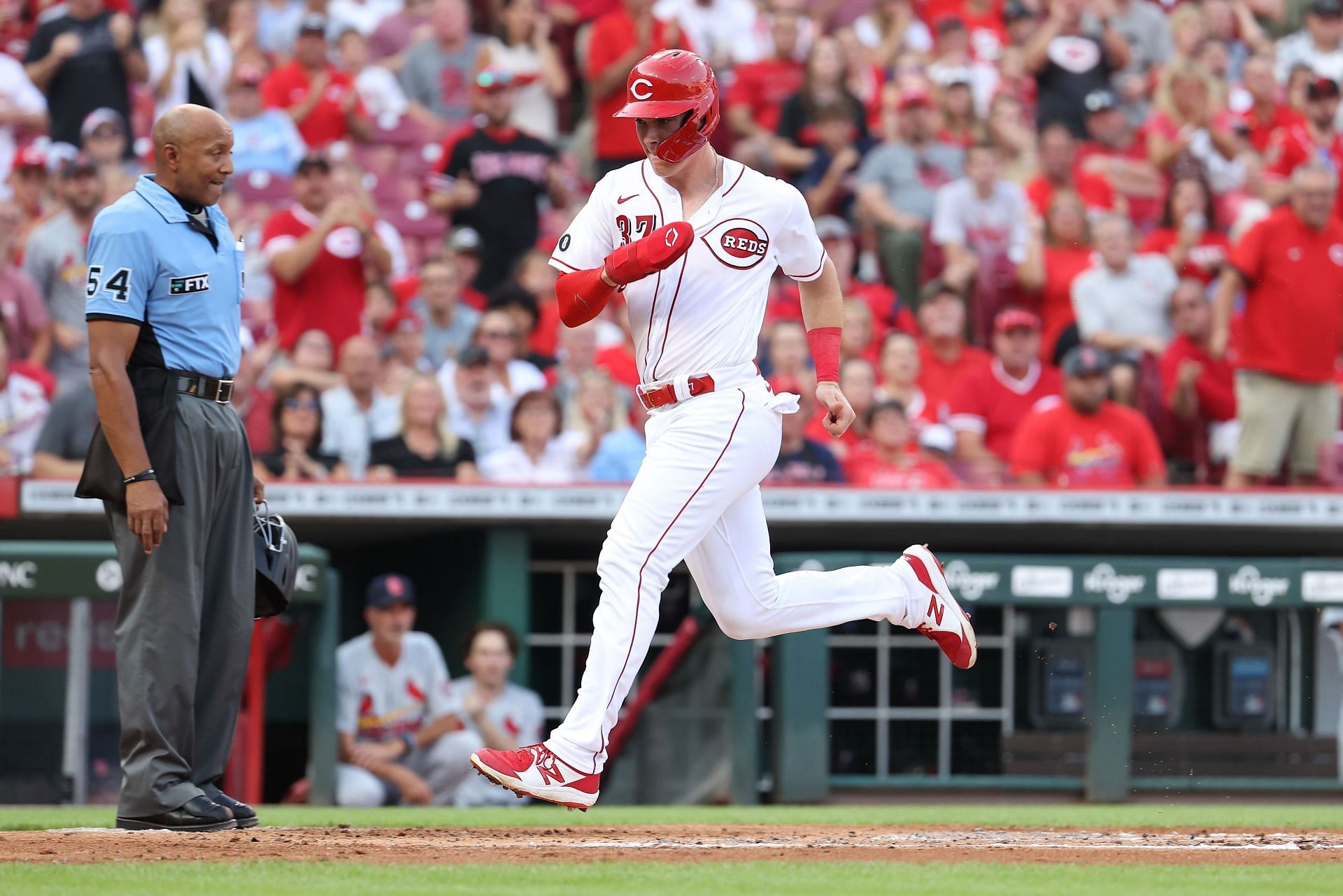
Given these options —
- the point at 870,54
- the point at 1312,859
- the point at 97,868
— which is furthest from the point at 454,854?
the point at 870,54

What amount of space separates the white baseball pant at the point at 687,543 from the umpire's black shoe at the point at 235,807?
0.91m

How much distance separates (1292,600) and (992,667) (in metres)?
1.37

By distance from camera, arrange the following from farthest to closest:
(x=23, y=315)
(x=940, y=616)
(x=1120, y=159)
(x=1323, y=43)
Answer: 1. (x=1323, y=43)
2. (x=1120, y=159)
3. (x=23, y=315)
4. (x=940, y=616)

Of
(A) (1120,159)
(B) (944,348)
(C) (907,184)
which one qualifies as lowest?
(B) (944,348)

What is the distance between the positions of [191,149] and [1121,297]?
283 inches

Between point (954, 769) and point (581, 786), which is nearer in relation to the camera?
point (581, 786)

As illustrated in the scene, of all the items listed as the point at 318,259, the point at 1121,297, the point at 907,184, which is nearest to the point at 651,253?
the point at 318,259

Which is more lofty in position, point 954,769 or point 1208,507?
point 1208,507

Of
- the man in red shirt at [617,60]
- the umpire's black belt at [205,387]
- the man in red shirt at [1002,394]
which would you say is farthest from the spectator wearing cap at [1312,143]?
the umpire's black belt at [205,387]

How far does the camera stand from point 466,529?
8836mm

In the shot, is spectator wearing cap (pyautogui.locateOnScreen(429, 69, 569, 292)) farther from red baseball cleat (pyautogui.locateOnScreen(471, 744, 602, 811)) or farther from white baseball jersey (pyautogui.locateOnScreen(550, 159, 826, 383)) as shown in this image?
red baseball cleat (pyautogui.locateOnScreen(471, 744, 602, 811))

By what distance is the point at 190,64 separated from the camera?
461 inches

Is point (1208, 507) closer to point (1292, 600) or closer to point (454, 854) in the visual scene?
point (1292, 600)

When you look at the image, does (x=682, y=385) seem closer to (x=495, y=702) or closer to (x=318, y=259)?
(x=495, y=702)
